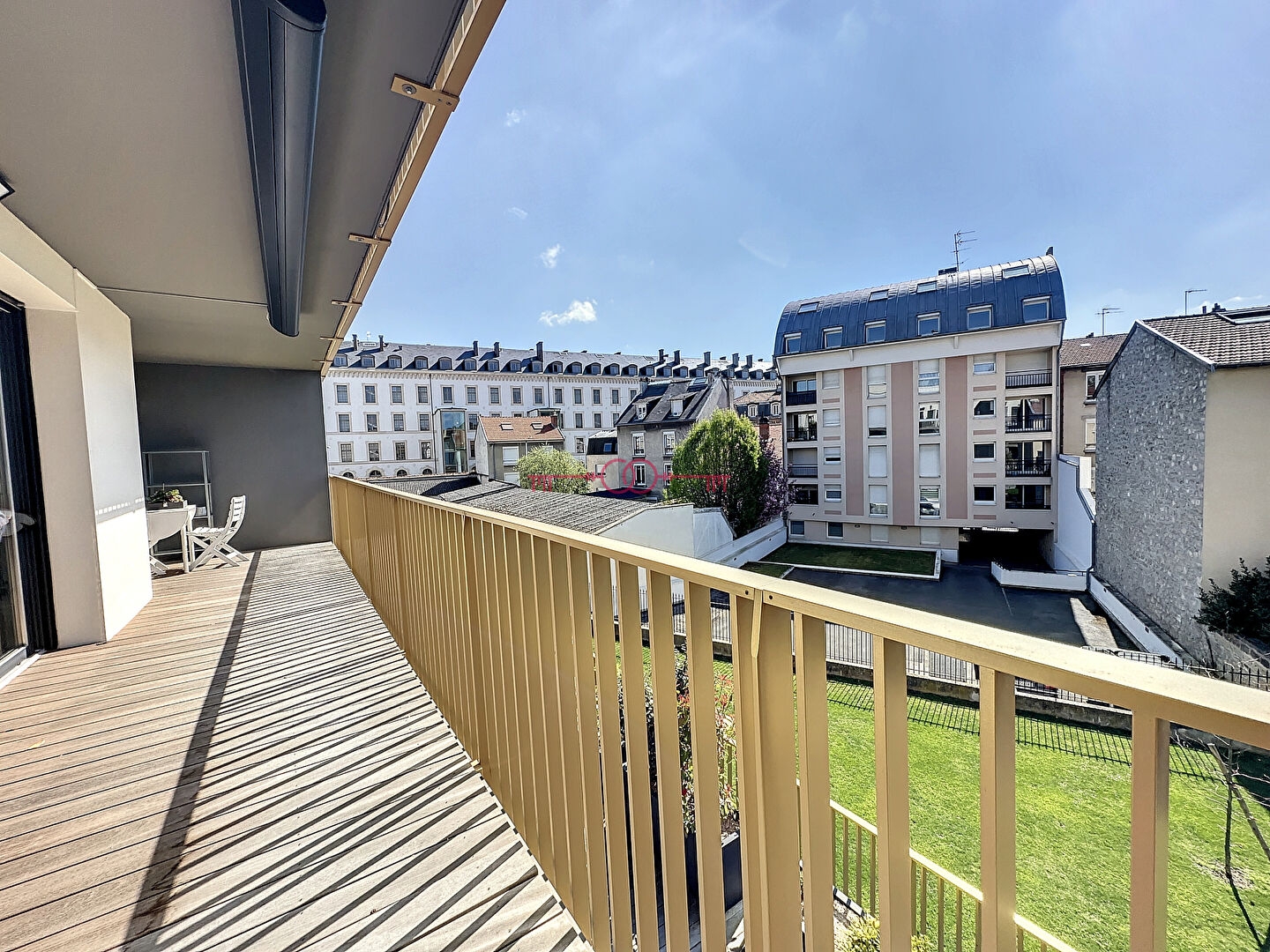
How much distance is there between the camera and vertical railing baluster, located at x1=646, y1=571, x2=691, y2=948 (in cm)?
92

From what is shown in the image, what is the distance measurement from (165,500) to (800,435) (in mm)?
20916

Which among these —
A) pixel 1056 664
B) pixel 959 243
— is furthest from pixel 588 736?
pixel 959 243

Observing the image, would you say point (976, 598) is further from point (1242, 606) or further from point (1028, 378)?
point (1028, 378)

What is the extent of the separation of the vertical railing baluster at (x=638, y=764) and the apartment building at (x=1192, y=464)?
1279 centimetres

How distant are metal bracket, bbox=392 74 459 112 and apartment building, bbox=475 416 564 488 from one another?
2688 cm

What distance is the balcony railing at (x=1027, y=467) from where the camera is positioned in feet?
60.2

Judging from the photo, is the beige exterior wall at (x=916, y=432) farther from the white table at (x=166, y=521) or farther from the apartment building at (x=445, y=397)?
the white table at (x=166, y=521)

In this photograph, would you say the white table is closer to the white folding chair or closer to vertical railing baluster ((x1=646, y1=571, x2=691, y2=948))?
the white folding chair

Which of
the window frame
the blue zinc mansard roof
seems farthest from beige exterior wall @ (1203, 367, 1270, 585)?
the window frame

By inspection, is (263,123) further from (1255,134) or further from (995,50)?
(1255,134)

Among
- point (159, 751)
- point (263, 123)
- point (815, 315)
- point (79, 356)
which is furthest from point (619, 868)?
point (815, 315)

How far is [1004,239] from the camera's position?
2439 cm

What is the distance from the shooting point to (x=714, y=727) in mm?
896

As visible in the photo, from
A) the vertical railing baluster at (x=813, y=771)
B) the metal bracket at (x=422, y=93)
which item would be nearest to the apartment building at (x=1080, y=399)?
the metal bracket at (x=422, y=93)
